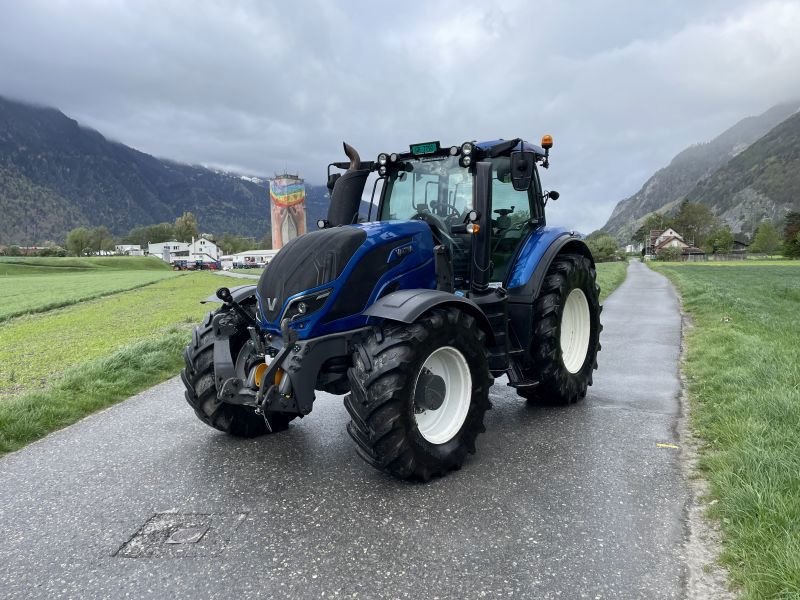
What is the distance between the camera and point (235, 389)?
3.95 metres

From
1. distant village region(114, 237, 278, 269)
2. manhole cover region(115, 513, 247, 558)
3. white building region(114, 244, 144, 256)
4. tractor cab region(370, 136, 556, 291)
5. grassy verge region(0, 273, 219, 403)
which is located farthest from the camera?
white building region(114, 244, 144, 256)

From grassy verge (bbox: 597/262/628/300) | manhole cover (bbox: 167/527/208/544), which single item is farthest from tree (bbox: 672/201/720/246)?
manhole cover (bbox: 167/527/208/544)

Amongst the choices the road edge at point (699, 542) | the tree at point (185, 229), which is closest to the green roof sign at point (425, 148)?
the road edge at point (699, 542)

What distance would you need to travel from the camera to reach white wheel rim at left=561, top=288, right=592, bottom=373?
20.3 feet

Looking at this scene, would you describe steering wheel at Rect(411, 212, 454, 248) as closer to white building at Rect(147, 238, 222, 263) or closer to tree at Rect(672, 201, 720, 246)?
white building at Rect(147, 238, 222, 263)

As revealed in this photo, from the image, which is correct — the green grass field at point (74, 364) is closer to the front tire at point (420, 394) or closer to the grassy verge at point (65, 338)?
the grassy verge at point (65, 338)

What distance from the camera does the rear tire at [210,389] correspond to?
4.41m

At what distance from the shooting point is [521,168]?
4680mm

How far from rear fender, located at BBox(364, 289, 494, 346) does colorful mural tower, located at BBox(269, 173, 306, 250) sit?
224ft

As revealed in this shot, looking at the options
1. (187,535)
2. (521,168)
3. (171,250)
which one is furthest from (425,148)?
(171,250)

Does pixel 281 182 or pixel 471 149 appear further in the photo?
pixel 281 182

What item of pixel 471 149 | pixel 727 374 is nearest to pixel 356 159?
pixel 471 149

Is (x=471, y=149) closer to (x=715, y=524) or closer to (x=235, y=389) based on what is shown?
(x=235, y=389)

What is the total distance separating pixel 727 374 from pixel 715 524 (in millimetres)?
3428
